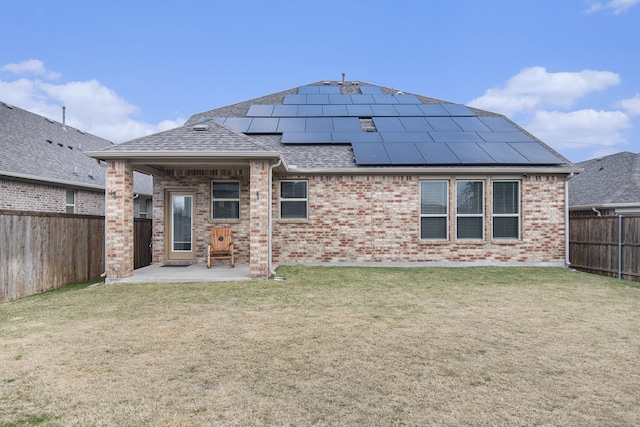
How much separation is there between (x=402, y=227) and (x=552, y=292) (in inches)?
157

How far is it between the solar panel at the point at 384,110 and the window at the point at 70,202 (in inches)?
436

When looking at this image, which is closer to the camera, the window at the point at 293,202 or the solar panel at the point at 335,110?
the window at the point at 293,202

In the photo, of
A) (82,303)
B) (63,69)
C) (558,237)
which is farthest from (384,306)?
(63,69)

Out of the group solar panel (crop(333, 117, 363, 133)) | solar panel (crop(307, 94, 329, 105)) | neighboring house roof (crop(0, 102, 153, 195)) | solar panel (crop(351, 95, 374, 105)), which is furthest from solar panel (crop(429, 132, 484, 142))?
neighboring house roof (crop(0, 102, 153, 195))

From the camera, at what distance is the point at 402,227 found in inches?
400

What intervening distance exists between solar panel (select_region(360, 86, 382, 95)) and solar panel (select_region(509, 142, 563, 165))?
7300 millimetres

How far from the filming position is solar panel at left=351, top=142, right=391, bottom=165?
33.1ft

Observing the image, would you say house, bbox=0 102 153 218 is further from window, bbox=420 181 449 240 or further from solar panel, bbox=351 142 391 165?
window, bbox=420 181 449 240

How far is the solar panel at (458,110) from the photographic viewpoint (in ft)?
45.4

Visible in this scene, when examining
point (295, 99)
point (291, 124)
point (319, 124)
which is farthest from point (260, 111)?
point (319, 124)

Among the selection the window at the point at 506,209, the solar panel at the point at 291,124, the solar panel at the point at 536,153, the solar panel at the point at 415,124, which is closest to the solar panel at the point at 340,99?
the solar panel at the point at 291,124

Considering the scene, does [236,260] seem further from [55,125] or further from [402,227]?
[55,125]

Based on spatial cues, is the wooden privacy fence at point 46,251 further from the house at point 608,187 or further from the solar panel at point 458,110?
the house at point 608,187

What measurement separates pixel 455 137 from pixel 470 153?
1.40 meters
